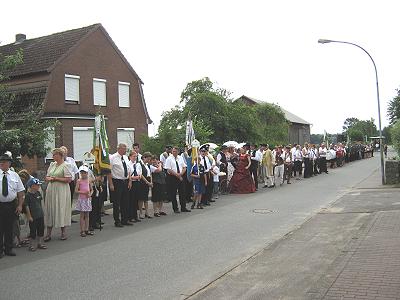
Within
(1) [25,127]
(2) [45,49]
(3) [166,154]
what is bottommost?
(3) [166,154]

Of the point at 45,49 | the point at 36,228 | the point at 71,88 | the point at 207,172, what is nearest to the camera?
the point at 36,228

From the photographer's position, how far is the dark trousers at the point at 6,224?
28.4 ft

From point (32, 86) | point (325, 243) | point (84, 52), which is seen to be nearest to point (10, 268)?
point (325, 243)

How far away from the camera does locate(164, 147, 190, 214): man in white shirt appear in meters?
13.3

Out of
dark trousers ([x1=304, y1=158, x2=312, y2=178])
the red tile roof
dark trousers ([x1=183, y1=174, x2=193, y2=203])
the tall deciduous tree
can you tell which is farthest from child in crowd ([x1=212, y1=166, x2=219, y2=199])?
the tall deciduous tree

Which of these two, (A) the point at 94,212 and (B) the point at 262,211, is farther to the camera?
(B) the point at 262,211

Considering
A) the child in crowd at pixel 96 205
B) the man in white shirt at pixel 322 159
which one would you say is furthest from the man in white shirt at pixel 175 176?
the man in white shirt at pixel 322 159

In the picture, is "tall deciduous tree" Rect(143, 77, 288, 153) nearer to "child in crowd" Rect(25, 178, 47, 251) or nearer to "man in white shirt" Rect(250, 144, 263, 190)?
"man in white shirt" Rect(250, 144, 263, 190)

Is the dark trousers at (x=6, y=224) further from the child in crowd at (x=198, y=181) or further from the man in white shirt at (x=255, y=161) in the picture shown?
the man in white shirt at (x=255, y=161)

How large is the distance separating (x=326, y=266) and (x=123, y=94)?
27413 mm

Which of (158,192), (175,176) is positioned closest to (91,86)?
(175,176)

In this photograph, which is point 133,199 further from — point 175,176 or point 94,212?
point 175,176

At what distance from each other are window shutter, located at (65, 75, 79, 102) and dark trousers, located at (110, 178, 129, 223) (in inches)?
711

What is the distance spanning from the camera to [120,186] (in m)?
11.5
